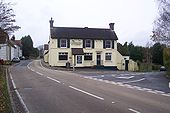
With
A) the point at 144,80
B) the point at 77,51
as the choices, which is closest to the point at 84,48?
the point at 77,51

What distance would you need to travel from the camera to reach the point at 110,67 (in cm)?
6631

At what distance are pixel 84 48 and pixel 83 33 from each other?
334 cm

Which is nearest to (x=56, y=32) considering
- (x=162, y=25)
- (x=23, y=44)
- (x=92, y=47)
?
(x=92, y=47)

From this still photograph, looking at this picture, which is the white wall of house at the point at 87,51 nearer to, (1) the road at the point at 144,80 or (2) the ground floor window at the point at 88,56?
(2) the ground floor window at the point at 88,56

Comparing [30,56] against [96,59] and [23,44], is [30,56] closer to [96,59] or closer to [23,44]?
[23,44]

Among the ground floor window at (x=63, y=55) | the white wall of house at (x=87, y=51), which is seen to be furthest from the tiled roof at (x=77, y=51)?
the ground floor window at (x=63, y=55)

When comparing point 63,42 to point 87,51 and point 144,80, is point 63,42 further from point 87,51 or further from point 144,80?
point 144,80

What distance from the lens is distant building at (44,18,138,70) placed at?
6328 cm

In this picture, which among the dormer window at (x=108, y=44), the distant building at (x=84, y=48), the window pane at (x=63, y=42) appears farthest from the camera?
the dormer window at (x=108, y=44)

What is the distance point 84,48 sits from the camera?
2574 inches

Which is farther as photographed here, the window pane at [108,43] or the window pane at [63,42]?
the window pane at [108,43]

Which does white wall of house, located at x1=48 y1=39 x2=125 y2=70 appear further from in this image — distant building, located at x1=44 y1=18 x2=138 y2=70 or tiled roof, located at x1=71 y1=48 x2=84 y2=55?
tiled roof, located at x1=71 y1=48 x2=84 y2=55

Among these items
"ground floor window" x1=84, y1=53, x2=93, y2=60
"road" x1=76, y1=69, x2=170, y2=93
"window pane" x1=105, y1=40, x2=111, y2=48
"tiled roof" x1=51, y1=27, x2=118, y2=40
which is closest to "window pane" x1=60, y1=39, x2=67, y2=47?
"tiled roof" x1=51, y1=27, x2=118, y2=40

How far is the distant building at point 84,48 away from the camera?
6328cm
